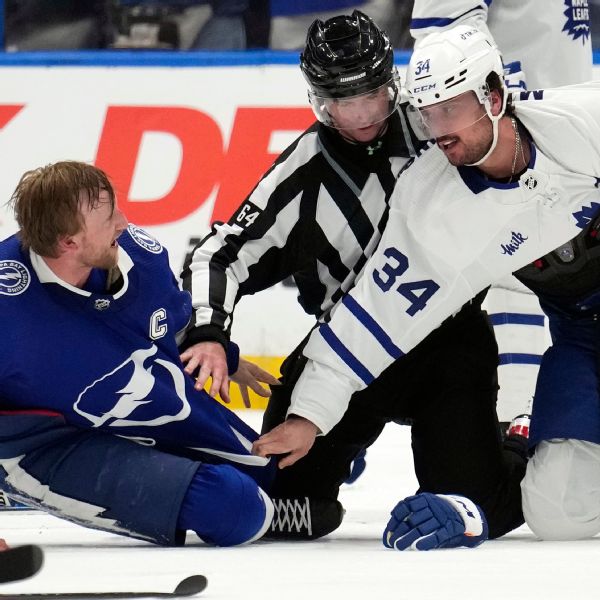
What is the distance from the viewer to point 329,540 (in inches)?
112

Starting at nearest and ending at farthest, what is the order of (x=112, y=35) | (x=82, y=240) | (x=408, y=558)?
(x=408, y=558)
(x=82, y=240)
(x=112, y=35)

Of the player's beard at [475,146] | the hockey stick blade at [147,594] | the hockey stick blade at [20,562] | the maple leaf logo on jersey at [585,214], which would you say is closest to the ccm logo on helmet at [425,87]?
the player's beard at [475,146]

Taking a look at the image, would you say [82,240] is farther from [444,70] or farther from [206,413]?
[444,70]

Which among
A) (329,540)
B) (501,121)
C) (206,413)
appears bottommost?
(329,540)

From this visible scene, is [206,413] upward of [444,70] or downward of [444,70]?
downward

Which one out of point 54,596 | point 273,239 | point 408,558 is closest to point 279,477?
point 273,239

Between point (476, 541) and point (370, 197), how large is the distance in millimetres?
727

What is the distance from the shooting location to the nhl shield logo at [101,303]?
8.53ft

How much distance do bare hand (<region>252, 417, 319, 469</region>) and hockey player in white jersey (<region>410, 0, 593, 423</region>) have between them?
2.72 feet

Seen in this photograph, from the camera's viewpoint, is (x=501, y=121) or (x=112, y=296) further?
(x=501, y=121)

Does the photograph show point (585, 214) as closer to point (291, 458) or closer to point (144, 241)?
point (291, 458)

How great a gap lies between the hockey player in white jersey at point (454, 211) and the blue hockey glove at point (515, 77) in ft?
Answer: 2.20

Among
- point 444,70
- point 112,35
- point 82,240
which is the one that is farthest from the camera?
point 112,35

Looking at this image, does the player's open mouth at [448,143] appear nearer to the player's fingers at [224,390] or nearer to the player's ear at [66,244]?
the player's fingers at [224,390]
